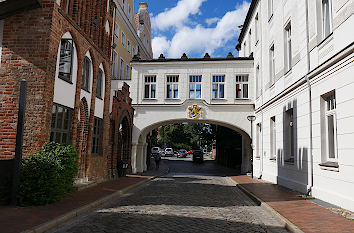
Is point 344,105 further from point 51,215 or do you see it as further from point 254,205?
point 51,215

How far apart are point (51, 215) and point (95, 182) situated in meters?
6.48

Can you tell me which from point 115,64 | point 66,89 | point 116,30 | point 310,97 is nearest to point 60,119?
point 66,89

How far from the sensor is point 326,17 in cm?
1066

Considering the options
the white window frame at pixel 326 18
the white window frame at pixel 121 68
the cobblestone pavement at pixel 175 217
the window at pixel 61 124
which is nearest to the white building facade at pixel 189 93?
the white window frame at pixel 121 68

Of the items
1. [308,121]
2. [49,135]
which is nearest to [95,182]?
[49,135]

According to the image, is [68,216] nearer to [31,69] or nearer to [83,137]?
[31,69]

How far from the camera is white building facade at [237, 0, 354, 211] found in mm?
8766

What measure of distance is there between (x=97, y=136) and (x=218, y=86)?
11.9 metres

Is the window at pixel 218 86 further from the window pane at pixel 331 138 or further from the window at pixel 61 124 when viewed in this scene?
the window at pixel 61 124

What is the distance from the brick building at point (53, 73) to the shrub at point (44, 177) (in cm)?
91

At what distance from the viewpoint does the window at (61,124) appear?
413 inches

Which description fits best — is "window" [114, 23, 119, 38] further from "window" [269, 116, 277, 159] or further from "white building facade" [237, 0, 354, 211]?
"window" [269, 116, 277, 159]

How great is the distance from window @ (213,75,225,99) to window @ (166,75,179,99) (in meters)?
2.95

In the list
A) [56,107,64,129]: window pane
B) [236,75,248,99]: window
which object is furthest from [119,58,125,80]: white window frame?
[56,107,64,129]: window pane
